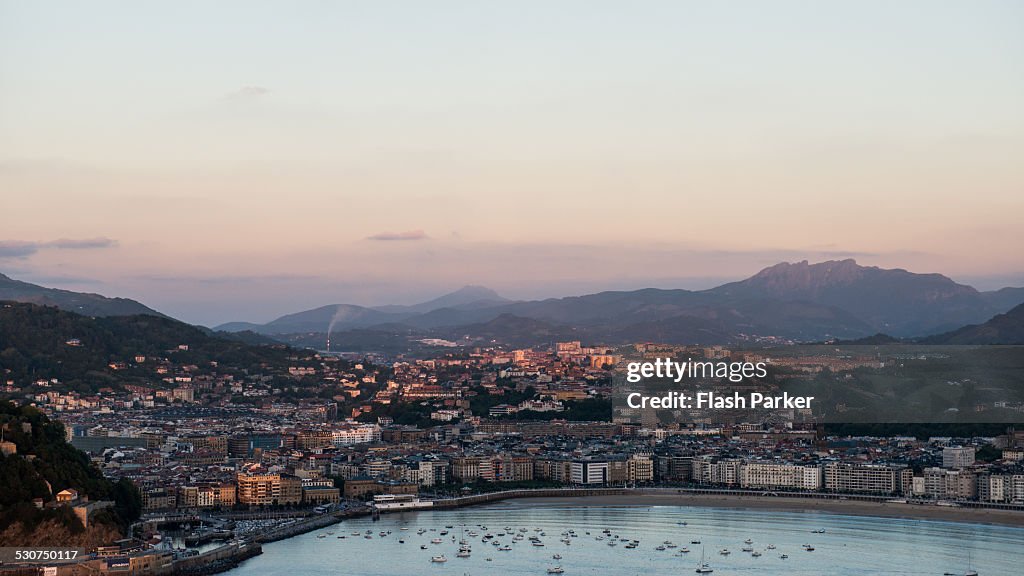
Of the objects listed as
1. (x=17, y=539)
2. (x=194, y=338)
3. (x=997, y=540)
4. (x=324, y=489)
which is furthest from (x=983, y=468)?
(x=194, y=338)

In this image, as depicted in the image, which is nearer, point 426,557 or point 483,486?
point 426,557

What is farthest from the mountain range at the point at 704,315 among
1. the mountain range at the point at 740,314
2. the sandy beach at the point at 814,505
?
the sandy beach at the point at 814,505

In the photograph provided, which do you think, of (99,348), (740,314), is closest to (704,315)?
(740,314)

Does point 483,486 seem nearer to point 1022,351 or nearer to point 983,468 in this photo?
point 983,468

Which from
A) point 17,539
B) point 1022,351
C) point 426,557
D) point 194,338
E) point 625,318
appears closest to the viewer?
point 17,539

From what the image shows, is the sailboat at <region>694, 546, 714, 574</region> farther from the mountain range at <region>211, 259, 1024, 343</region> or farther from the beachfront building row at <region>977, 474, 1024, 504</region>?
the mountain range at <region>211, 259, 1024, 343</region>

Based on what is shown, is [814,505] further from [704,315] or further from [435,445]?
[704,315]
